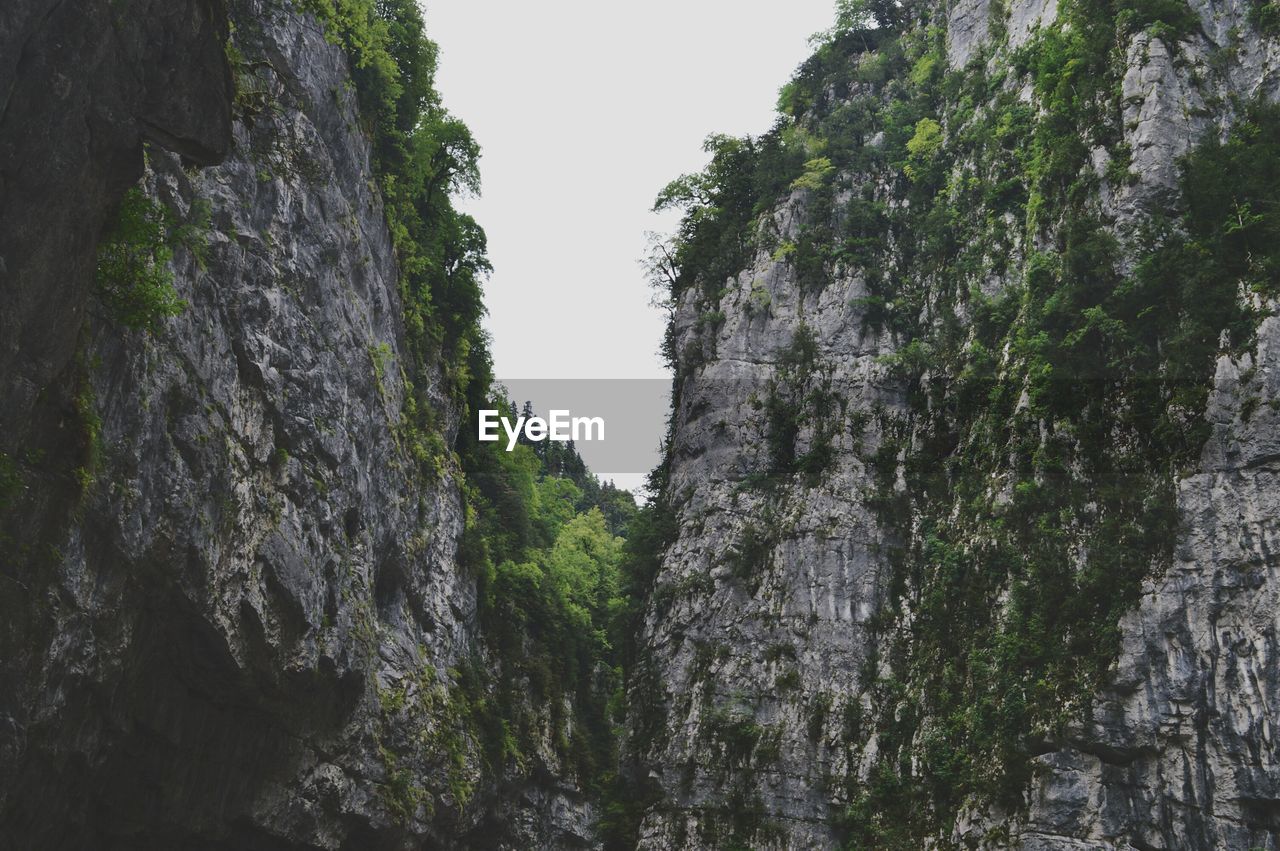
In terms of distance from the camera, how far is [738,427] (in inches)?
1697

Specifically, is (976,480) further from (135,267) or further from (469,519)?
(135,267)

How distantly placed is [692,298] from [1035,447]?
18.8m

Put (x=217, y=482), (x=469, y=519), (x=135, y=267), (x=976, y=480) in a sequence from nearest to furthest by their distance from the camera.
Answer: (x=135, y=267)
(x=217, y=482)
(x=976, y=480)
(x=469, y=519)

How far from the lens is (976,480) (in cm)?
3591

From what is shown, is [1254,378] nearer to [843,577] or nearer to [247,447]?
[843,577]

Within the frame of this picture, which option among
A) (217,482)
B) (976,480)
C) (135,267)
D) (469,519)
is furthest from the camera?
(469,519)

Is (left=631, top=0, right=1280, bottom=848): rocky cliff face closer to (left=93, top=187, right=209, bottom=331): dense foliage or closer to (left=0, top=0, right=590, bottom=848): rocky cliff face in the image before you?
(left=0, top=0, right=590, bottom=848): rocky cliff face

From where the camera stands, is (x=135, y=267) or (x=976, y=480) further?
(x=976, y=480)

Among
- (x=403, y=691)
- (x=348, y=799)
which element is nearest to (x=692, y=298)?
(x=403, y=691)

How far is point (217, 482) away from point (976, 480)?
23.6 m

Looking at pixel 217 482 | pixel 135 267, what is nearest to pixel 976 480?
pixel 217 482

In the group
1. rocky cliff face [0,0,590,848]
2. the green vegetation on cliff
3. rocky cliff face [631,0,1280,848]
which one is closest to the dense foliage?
rocky cliff face [0,0,590,848]

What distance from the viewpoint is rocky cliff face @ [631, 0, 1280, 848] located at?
27531 mm

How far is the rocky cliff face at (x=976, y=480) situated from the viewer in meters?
27.5
